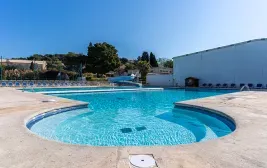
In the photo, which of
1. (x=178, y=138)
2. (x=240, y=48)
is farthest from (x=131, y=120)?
(x=240, y=48)

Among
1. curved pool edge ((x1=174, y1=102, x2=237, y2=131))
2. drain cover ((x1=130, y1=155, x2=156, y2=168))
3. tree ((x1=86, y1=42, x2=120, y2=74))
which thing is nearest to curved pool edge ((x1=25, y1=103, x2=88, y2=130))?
drain cover ((x1=130, y1=155, x2=156, y2=168))

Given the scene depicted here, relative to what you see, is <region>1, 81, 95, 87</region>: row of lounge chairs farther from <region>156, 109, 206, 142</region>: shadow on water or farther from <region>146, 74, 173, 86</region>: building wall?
<region>156, 109, 206, 142</region>: shadow on water

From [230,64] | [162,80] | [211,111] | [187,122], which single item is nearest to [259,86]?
[230,64]

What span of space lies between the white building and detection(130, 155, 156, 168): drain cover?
21790mm

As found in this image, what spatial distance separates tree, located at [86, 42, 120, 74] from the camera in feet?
113

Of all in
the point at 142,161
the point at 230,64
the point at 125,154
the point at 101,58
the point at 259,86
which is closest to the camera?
the point at 142,161

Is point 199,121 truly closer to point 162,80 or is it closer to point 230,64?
point 230,64

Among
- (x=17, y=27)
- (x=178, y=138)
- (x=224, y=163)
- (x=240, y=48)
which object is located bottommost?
(x=178, y=138)

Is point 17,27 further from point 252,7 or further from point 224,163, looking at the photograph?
point 224,163

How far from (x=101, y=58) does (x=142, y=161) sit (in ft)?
108

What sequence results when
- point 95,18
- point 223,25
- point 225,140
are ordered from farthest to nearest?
point 95,18 < point 223,25 < point 225,140

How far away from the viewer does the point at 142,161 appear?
231 centimetres

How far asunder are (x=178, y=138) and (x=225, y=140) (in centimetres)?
181

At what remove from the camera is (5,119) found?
177 inches
